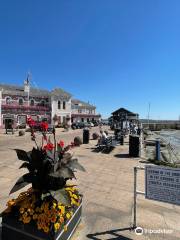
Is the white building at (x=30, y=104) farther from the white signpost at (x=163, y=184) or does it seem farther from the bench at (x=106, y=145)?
the white signpost at (x=163, y=184)

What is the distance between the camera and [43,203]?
3260mm

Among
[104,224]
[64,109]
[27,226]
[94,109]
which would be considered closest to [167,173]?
[104,224]

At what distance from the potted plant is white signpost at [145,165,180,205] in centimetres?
133

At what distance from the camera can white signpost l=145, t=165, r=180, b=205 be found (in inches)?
135

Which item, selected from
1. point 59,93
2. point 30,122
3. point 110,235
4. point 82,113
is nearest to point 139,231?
point 110,235

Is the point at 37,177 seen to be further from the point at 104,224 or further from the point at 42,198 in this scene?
the point at 104,224

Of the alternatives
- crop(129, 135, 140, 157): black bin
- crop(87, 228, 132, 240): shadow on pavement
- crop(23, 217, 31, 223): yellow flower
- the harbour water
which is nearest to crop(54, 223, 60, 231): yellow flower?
crop(23, 217, 31, 223): yellow flower

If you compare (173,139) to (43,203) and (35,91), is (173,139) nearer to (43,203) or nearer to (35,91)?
(43,203)

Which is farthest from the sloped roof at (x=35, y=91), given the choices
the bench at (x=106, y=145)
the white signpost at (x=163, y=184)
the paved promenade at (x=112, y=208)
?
the white signpost at (x=163, y=184)

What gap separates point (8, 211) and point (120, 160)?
7536 mm

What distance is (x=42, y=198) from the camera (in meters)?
3.10

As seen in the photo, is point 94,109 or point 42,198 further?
point 94,109

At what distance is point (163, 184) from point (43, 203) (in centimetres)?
204

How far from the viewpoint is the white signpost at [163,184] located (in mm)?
3422
